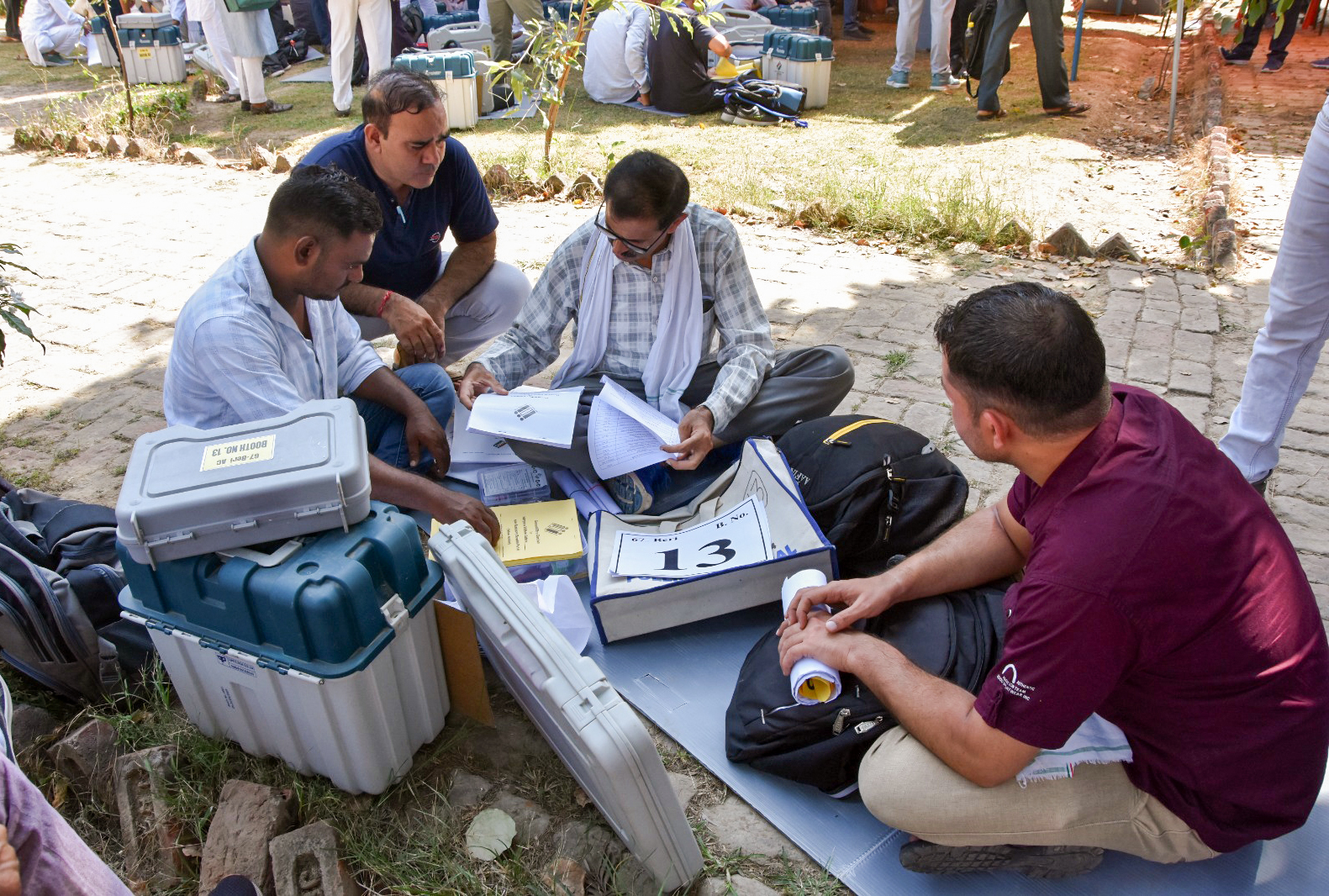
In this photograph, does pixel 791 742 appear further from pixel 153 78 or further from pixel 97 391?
pixel 153 78

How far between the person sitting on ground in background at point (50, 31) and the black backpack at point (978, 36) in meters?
12.3

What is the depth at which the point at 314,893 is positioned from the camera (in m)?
2.07

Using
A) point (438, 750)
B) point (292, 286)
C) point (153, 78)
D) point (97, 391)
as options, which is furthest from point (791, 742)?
point (153, 78)

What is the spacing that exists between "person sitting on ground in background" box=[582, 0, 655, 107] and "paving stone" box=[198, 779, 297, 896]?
9038 mm

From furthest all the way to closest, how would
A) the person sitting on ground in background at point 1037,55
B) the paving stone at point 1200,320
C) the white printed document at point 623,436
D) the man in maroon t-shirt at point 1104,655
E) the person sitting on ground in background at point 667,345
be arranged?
1. the person sitting on ground in background at point 1037,55
2. the paving stone at point 1200,320
3. the person sitting on ground in background at point 667,345
4. the white printed document at point 623,436
5. the man in maroon t-shirt at point 1104,655

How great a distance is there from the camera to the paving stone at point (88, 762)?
241cm

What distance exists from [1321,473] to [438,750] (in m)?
3.35

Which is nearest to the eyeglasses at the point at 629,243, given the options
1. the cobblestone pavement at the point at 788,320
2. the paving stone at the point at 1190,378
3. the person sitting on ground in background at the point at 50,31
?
the cobblestone pavement at the point at 788,320

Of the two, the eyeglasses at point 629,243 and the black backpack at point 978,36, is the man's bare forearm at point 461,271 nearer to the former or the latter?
the eyeglasses at point 629,243

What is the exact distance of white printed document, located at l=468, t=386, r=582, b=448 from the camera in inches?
127

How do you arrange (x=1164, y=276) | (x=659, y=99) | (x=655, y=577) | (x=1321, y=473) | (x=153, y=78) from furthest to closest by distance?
→ (x=153, y=78), (x=659, y=99), (x=1164, y=276), (x=1321, y=473), (x=655, y=577)

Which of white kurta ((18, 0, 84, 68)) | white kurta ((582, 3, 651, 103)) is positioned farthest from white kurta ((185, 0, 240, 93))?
white kurta ((18, 0, 84, 68))

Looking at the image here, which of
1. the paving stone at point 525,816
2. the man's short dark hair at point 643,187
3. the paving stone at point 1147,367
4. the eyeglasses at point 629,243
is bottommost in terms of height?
the paving stone at point 525,816

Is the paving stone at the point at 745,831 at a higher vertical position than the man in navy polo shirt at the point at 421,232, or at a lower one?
lower
